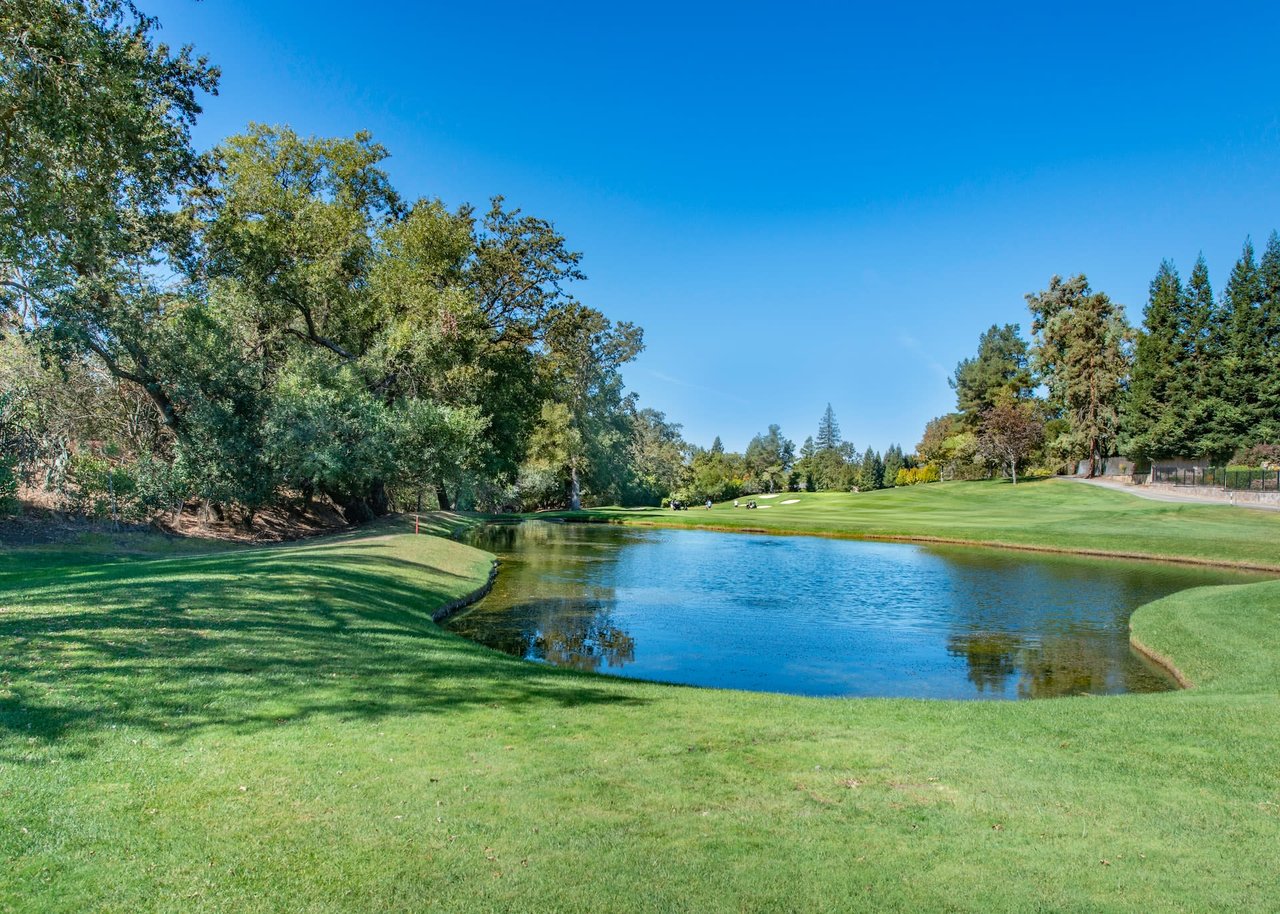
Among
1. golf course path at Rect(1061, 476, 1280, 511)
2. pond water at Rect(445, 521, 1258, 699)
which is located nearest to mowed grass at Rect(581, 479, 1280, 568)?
golf course path at Rect(1061, 476, 1280, 511)

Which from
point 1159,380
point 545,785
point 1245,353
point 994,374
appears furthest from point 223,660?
point 994,374

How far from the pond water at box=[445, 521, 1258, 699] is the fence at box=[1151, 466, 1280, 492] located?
2077cm

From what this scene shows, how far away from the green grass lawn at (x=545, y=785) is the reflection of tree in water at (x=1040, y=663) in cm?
197

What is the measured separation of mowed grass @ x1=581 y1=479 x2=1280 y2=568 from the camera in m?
27.5

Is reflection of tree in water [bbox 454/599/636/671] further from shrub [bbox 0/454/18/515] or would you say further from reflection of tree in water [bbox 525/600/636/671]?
shrub [bbox 0/454/18/515]

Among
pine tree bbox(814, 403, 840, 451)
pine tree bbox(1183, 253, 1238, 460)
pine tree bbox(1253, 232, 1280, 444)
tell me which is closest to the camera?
pine tree bbox(1253, 232, 1280, 444)

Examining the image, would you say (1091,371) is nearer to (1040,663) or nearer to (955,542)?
(955,542)

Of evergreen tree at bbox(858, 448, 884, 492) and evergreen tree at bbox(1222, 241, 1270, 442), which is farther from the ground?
evergreen tree at bbox(1222, 241, 1270, 442)

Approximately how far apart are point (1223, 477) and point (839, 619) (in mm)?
39956

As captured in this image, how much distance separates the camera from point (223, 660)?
24.7ft

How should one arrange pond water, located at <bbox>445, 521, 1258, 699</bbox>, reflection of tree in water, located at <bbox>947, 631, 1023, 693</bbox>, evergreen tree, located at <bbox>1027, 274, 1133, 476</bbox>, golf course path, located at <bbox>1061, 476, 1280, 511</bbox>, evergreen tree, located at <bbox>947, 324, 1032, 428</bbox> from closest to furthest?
reflection of tree in water, located at <bbox>947, 631, 1023, 693</bbox> < pond water, located at <bbox>445, 521, 1258, 699</bbox> < golf course path, located at <bbox>1061, 476, 1280, 511</bbox> < evergreen tree, located at <bbox>1027, 274, 1133, 476</bbox> < evergreen tree, located at <bbox>947, 324, 1032, 428</bbox>

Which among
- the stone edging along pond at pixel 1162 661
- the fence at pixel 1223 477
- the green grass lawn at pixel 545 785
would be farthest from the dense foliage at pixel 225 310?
the fence at pixel 1223 477

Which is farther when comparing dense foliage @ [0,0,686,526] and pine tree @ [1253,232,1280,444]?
pine tree @ [1253,232,1280,444]

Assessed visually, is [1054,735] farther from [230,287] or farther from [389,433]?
[230,287]
